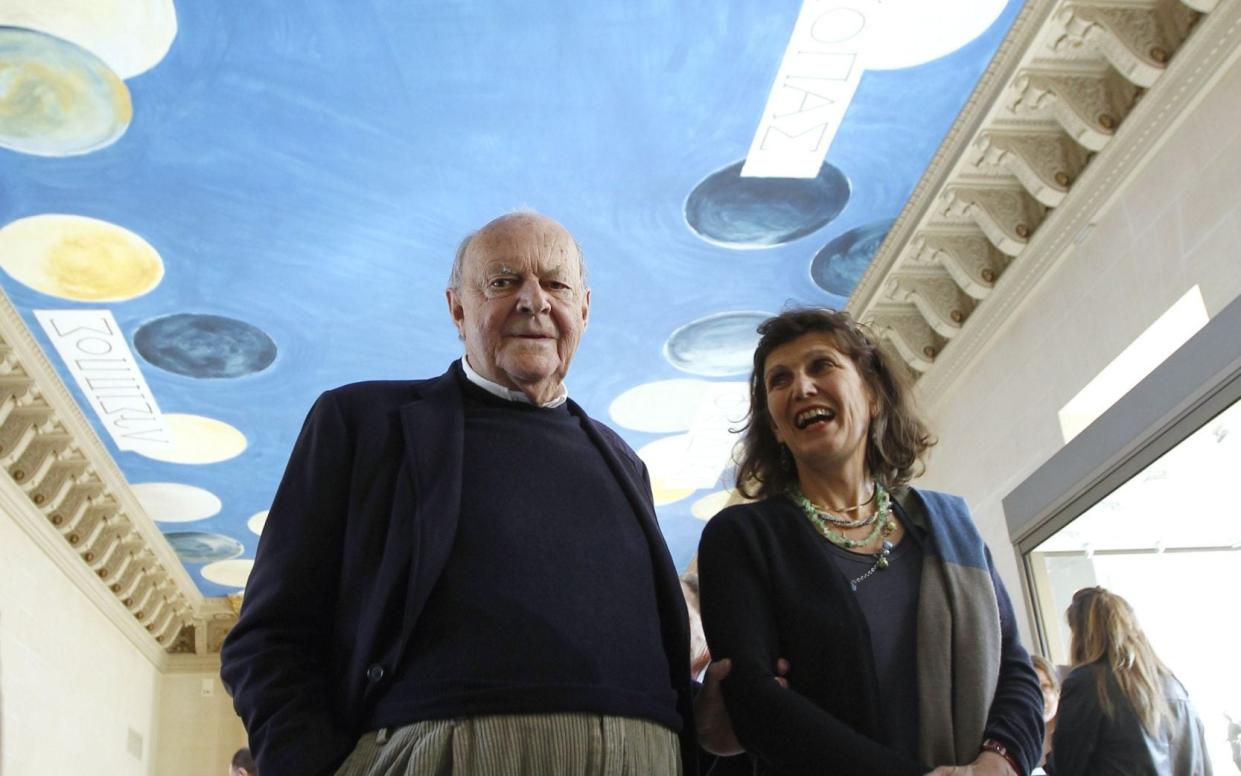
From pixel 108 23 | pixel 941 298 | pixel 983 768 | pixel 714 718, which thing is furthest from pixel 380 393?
pixel 941 298

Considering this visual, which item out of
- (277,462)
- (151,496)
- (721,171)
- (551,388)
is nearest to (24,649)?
(151,496)

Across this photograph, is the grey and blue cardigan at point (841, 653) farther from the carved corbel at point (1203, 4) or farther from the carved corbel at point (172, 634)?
the carved corbel at point (172, 634)

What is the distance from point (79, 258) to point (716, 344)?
5.00m

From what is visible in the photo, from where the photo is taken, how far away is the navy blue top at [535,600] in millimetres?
2020

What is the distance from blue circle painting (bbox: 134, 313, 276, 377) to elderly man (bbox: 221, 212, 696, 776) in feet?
24.0

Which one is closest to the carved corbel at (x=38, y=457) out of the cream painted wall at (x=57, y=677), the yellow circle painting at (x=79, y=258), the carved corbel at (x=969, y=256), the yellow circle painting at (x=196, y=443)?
the cream painted wall at (x=57, y=677)

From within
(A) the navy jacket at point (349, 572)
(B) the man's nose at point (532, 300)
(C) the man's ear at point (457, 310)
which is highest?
(C) the man's ear at point (457, 310)

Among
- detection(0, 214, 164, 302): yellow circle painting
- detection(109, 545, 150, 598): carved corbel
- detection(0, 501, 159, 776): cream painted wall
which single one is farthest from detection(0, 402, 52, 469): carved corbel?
detection(109, 545, 150, 598): carved corbel

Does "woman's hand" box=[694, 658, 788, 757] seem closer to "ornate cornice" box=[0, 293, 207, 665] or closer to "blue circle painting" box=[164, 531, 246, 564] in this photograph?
"ornate cornice" box=[0, 293, 207, 665]

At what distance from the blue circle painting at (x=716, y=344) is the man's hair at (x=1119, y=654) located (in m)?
4.04

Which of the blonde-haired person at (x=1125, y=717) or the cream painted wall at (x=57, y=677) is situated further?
the cream painted wall at (x=57, y=677)

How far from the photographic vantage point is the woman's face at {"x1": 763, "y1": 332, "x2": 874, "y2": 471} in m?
2.52

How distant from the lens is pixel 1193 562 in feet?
18.2

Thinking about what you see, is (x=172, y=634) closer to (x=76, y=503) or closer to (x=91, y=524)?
(x=91, y=524)
